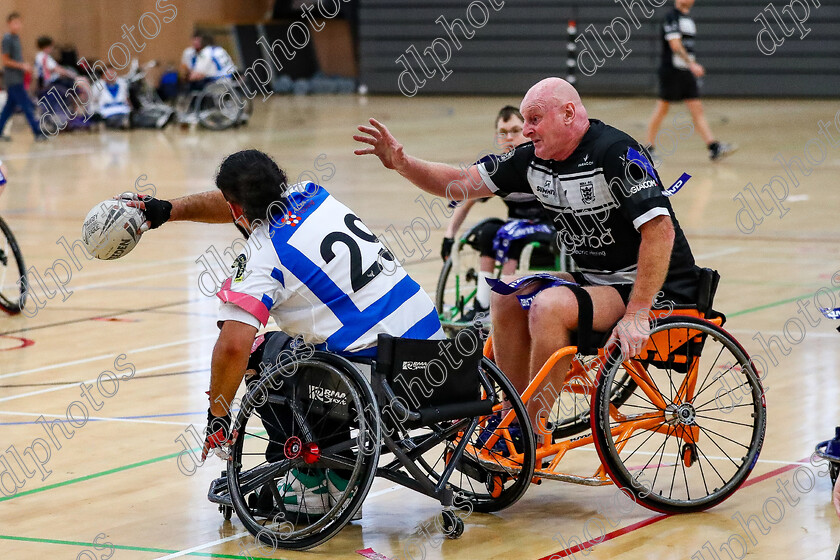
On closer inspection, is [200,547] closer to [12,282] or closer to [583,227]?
[583,227]

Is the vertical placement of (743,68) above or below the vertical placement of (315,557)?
below

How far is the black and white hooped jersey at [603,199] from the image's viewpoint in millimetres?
3840

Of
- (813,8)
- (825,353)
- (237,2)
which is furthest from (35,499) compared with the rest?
(237,2)

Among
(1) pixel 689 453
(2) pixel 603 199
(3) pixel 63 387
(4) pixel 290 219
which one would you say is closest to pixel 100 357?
(3) pixel 63 387

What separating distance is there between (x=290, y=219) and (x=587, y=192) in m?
0.95

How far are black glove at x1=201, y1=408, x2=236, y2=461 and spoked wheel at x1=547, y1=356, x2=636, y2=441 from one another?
3.46 feet

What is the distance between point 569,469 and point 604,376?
709 millimetres

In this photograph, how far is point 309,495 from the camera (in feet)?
12.3

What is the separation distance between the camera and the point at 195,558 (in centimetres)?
350

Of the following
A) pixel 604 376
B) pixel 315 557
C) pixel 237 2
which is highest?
pixel 604 376

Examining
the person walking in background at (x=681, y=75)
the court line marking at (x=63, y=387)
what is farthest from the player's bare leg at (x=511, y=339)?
the person walking in background at (x=681, y=75)

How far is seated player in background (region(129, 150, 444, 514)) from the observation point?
3537 mm

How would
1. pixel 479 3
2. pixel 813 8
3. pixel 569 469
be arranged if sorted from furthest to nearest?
pixel 479 3 → pixel 813 8 → pixel 569 469

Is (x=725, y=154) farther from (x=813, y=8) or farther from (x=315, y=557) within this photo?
(x=315, y=557)
